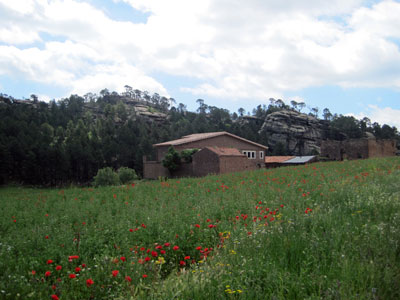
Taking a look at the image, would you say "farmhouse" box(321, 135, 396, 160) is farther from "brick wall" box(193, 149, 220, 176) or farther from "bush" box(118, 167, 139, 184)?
"bush" box(118, 167, 139, 184)

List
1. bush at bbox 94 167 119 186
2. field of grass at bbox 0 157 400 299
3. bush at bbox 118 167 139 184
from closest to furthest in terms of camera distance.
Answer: field of grass at bbox 0 157 400 299 < bush at bbox 94 167 119 186 < bush at bbox 118 167 139 184

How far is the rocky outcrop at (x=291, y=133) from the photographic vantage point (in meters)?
93.2

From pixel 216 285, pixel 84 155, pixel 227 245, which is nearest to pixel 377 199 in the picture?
pixel 227 245

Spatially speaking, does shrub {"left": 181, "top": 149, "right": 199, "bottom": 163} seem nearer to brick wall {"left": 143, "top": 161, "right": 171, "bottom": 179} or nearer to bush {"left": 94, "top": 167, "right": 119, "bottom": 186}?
brick wall {"left": 143, "top": 161, "right": 171, "bottom": 179}

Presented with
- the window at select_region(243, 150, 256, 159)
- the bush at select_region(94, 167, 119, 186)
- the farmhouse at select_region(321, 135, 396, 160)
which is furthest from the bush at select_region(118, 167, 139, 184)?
the farmhouse at select_region(321, 135, 396, 160)

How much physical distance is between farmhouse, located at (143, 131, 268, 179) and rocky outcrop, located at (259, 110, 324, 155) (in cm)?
4426

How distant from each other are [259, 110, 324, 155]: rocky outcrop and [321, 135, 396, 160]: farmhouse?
3938 centimetres

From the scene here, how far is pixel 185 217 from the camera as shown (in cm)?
707

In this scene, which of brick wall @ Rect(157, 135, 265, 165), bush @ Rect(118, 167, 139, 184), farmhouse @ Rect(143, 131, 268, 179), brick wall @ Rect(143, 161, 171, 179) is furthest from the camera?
brick wall @ Rect(157, 135, 265, 165)

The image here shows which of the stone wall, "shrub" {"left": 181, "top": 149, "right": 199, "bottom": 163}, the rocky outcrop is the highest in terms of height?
the rocky outcrop

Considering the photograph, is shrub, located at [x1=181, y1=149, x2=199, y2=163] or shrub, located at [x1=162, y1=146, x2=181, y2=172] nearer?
shrub, located at [x1=162, y1=146, x2=181, y2=172]

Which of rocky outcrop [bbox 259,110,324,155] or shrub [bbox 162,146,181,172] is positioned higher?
rocky outcrop [bbox 259,110,324,155]

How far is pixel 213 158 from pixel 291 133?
65.2 m

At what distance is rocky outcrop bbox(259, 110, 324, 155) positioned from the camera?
93188mm
